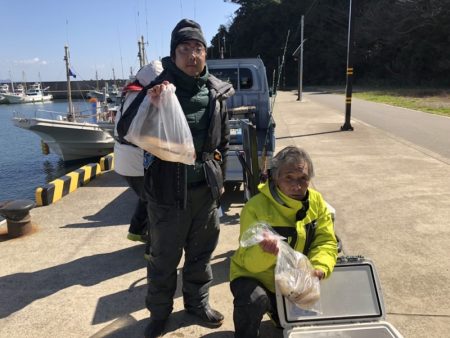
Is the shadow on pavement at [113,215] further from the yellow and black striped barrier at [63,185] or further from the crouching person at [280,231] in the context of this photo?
the crouching person at [280,231]

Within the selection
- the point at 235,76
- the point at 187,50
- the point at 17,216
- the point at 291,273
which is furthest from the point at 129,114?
the point at 235,76

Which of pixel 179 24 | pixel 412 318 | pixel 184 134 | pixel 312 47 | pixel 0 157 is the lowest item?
pixel 0 157

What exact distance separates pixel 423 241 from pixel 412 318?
5.29 ft

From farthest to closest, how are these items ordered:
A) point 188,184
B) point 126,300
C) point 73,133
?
point 73,133 < point 126,300 < point 188,184

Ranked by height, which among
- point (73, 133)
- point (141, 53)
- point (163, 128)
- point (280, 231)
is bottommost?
point (73, 133)

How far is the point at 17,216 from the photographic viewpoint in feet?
14.9

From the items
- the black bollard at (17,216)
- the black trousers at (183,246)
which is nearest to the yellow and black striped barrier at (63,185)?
the black bollard at (17,216)

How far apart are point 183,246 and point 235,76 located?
5611 mm

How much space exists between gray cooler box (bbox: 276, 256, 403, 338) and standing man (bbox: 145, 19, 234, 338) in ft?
2.30

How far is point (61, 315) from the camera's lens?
10.3 feet

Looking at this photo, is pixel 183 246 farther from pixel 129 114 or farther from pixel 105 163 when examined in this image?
pixel 105 163

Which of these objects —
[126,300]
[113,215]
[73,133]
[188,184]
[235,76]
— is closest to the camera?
[188,184]

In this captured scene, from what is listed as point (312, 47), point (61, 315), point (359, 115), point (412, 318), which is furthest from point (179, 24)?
point (312, 47)

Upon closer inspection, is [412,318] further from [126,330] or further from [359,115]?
[359,115]
